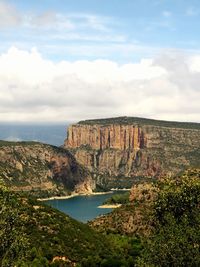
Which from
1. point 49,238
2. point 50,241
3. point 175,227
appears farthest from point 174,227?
point 49,238

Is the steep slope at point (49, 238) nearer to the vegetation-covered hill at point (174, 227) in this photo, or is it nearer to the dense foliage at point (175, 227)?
the vegetation-covered hill at point (174, 227)

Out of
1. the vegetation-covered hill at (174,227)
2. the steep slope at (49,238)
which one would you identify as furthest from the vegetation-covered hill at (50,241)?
the vegetation-covered hill at (174,227)

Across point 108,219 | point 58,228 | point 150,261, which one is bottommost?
point 108,219

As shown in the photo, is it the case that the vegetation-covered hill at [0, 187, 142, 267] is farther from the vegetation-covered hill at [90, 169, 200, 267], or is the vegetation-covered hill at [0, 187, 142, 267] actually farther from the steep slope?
the vegetation-covered hill at [90, 169, 200, 267]

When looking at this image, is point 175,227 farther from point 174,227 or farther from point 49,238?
point 49,238

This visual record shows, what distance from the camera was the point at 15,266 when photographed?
51.1 meters

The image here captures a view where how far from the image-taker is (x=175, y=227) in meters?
55.8

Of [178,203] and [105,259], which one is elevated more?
[178,203]

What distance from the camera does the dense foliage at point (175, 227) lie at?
53.5m

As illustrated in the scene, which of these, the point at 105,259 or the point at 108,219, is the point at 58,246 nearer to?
the point at 105,259

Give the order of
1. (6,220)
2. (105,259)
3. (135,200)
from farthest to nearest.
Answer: (135,200)
(105,259)
(6,220)

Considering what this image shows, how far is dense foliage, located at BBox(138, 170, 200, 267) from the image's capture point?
2106 inches

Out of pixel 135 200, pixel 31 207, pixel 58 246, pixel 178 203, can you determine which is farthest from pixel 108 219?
pixel 178 203

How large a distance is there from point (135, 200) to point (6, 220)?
135588mm
